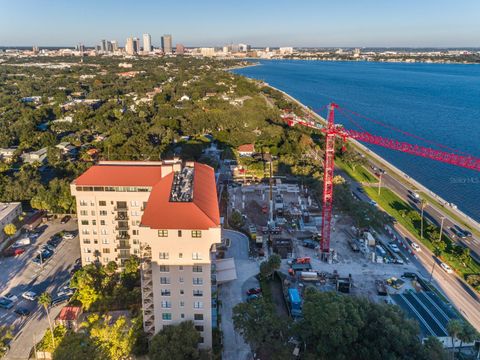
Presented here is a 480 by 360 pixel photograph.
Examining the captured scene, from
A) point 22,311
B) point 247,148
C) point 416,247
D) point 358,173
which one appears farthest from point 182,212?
point 247,148

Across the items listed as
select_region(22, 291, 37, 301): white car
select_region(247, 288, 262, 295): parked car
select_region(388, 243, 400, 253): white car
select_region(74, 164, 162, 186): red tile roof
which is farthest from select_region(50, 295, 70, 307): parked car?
select_region(388, 243, 400, 253): white car

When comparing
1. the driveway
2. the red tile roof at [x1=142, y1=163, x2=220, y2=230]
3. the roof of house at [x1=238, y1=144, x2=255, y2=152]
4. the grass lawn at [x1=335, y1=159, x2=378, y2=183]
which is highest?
the red tile roof at [x1=142, y1=163, x2=220, y2=230]

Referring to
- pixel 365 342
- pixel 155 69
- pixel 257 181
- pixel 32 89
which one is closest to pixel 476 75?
pixel 155 69

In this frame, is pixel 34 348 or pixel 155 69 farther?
pixel 155 69

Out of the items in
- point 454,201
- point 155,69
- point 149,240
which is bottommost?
point 454,201

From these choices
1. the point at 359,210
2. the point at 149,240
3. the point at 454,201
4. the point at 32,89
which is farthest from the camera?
the point at 32,89

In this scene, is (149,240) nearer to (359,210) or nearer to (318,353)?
(318,353)

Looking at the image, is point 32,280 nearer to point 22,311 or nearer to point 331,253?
point 22,311

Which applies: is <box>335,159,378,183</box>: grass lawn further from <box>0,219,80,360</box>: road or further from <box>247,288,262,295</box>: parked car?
<box>0,219,80,360</box>: road
